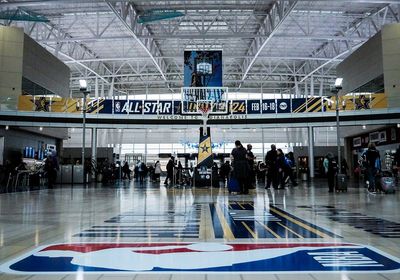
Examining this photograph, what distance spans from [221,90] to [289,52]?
20066 millimetres

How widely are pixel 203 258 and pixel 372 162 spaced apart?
34.1 ft

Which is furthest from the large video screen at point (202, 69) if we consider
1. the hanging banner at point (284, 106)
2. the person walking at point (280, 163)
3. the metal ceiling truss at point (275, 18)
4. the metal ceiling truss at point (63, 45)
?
the metal ceiling truss at point (63, 45)

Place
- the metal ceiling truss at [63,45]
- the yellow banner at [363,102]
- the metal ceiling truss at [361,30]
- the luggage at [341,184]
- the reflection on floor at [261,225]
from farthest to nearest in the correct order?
the metal ceiling truss at [63,45] → the metal ceiling truss at [361,30] → the yellow banner at [363,102] → the luggage at [341,184] → the reflection on floor at [261,225]

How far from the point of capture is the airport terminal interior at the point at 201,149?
3672mm

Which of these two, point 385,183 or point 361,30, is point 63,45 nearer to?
point 361,30

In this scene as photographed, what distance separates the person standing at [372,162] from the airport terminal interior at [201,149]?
0.05 m

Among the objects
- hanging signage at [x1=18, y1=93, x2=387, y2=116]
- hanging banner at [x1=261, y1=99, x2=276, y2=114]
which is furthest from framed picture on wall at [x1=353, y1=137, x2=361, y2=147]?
hanging banner at [x1=261, y1=99, x2=276, y2=114]

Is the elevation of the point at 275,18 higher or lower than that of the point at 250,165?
higher

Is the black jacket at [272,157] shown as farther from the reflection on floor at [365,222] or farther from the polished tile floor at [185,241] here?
the polished tile floor at [185,241]

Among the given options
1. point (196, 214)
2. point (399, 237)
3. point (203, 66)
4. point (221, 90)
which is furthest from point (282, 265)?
point (203, 66)

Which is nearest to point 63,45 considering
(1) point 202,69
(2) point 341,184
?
(1) point 202,69

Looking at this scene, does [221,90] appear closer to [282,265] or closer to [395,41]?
[395,41]

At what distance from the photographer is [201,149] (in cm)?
1700

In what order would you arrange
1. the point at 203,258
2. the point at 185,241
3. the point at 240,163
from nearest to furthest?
the point at 203,258 < the point at 185,241 < the point at 240,163
